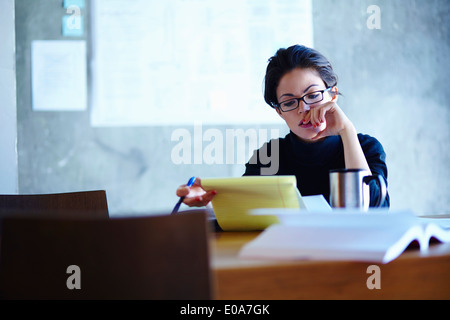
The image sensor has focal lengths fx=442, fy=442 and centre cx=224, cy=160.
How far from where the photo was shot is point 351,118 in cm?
302

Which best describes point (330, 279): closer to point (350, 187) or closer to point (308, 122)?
point (350, 187)

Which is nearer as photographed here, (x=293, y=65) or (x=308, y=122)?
(x=308, y=122)

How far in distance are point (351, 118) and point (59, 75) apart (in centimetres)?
193

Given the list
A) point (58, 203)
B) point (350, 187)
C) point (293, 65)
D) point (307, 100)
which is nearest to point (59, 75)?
point (58, 203)

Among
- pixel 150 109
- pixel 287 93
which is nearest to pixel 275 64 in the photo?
pixel 287 93

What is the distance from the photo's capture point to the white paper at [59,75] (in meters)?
2.75

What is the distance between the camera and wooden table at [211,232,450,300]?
0.65m

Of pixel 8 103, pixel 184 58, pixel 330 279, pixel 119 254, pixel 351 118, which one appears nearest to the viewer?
pixel 119 254

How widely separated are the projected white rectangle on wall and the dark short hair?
1039 millimetres

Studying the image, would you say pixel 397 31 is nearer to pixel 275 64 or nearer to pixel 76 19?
pixel 275 64

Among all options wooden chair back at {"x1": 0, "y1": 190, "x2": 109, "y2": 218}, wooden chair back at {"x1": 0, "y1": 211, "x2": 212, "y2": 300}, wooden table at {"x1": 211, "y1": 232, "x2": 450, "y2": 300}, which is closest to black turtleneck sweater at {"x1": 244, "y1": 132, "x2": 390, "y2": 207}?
wooden chair back at {"x1": 0, "y1": 190, "x2": 109, "y2": 218}

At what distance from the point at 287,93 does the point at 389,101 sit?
1605mm

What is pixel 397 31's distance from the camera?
3070 mm

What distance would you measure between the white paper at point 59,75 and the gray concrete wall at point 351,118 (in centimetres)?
5
